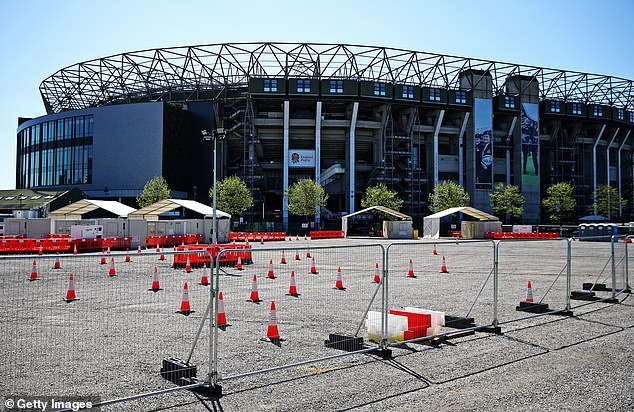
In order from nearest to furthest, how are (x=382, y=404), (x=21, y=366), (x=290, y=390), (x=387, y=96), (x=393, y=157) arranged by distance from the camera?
1. (x=382, y=404)
2. (x=290, y=390)
3. (x=21, y=366)
4. (x=387, y=96)
5. (x=393, y=157)

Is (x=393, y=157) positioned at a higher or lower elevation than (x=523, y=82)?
lower

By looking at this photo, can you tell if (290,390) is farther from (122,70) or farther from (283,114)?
(122,70)

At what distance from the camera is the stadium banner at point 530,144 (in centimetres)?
7925

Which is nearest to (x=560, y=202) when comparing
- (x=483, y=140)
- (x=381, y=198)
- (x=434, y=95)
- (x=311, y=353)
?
(x=483, y=140)

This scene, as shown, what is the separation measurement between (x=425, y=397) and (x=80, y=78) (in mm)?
84930

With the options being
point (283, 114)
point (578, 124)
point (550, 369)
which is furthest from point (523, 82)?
point (550, 369)

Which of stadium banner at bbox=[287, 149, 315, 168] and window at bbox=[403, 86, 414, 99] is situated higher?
window at bbox=[403, 86, 414, 99]

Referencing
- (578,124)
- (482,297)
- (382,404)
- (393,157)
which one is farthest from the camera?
(578,124)

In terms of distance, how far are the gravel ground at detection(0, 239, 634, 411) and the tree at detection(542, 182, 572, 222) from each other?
74033mm

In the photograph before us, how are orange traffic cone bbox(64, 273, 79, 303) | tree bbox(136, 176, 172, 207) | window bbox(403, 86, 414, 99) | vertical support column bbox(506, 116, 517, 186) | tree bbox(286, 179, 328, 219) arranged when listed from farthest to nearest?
vertical support column bbox(506, 116, 517, 186) → window bbox(403, 86, 414, 99) → tree bbox(286, 179, 328, 219) → tree bbox(136, 176, 172, 207) → orange traffic cone bbox(64, 273, 79, 303)

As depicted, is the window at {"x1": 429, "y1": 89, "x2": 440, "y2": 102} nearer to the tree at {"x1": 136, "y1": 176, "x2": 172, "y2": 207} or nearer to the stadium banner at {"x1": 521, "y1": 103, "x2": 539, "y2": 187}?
the stadium banner at {"x1": 521, "y1": 103, "x2": 539, "y2": 187}

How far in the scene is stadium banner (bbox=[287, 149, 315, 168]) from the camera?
73000 mm

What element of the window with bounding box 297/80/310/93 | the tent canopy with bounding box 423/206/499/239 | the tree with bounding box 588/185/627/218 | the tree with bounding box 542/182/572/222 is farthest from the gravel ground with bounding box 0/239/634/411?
the tree with bounding box 588/185/627/218

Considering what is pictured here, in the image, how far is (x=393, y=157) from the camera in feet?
255
